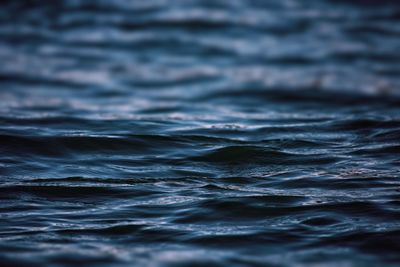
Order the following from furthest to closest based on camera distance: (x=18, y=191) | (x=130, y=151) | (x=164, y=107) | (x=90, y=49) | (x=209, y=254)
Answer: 1. (x=90, y=49)
2. (x=164, y=107)
3. (x=130, y=151)
4. (x=18, y=191)
5. (x=209, y=254)

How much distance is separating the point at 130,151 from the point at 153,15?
988 centimetres

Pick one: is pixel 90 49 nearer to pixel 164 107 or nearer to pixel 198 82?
pixel 198 82

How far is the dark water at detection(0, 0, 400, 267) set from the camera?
3660 mm

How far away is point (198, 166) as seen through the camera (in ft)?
16.6

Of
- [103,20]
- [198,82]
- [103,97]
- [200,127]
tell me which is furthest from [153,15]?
[200,127]

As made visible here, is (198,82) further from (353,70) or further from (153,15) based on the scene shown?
(153,15)

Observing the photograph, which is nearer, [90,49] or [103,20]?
[90,49]

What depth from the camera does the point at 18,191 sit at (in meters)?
4.47

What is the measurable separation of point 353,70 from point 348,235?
856 cm

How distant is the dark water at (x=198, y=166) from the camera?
3.66 metres

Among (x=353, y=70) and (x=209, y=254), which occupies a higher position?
(x=353, y=70)

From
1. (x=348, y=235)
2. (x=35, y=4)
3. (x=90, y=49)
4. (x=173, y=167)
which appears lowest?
(x=348, y=235)

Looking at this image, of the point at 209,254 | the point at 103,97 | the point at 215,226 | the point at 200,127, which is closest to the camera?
the point at 209,254

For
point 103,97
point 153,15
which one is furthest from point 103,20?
point 103,97
